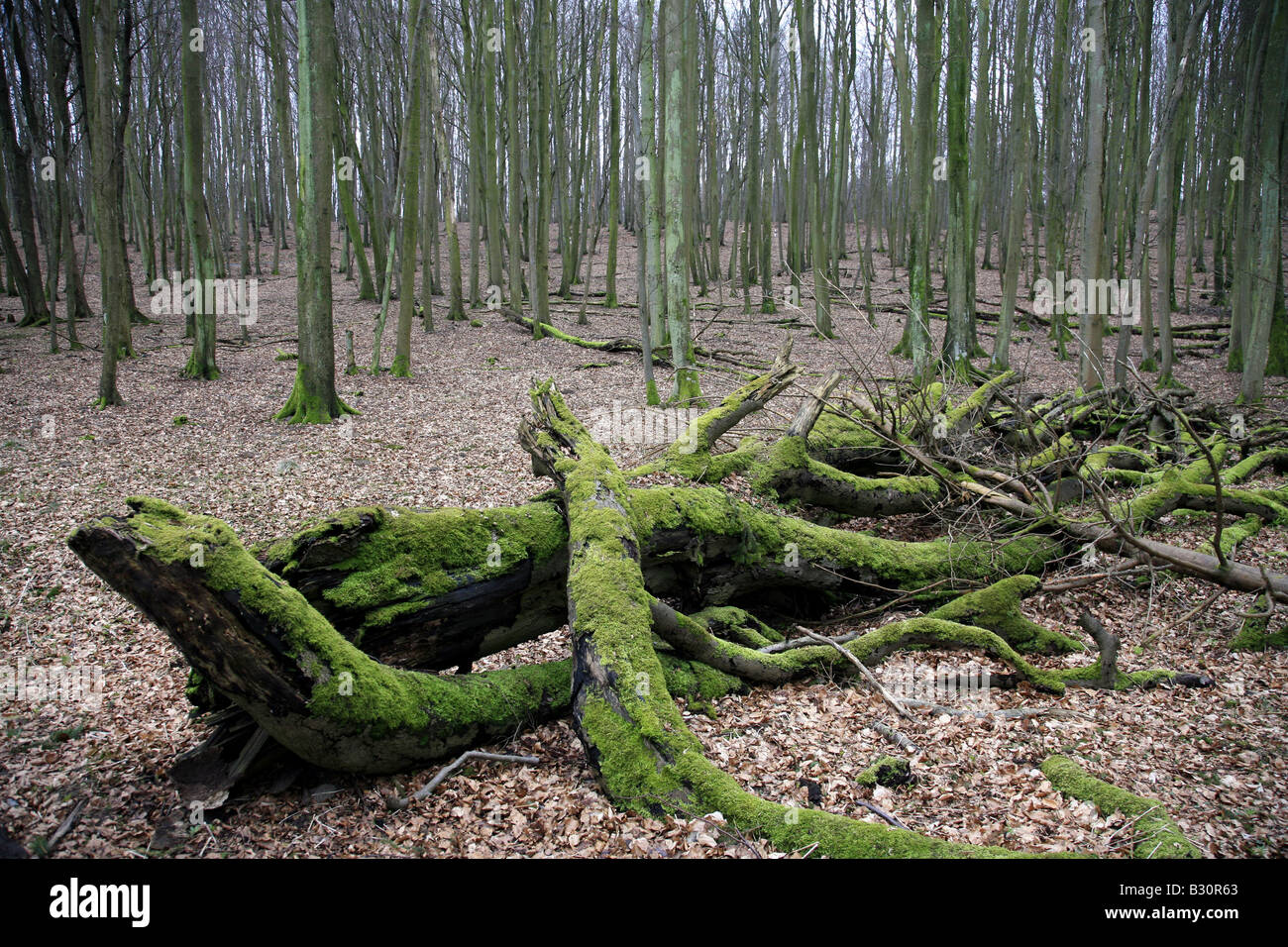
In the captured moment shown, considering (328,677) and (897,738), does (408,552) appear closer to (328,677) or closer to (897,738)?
(328,677)

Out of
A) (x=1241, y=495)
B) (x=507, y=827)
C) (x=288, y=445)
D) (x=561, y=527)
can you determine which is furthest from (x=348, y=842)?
(x=1241, y=495)

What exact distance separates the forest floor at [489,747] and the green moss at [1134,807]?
0.22 ft

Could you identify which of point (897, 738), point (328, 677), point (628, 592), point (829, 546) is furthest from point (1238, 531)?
point (328, 677)

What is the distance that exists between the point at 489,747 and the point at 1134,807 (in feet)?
10.5

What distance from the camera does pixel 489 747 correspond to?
13.2 ft

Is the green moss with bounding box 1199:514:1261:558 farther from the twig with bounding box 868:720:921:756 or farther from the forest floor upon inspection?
the twig with bounding box 868:720:921:756

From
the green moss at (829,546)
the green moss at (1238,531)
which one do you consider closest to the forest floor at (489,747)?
the green moss at (1238,531)

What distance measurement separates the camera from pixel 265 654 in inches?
126

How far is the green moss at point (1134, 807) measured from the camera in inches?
119

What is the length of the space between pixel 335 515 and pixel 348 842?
1658 mm

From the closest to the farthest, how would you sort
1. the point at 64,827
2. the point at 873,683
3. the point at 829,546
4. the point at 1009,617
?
the point at 64,827, the point at 873,683, the point at 1009,617, the point at 829,546

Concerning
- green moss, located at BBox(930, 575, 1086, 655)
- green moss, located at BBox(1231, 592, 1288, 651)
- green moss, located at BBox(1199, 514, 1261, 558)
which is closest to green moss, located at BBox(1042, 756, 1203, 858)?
green moss, located at BBox(930, 575, 1086, 655)
